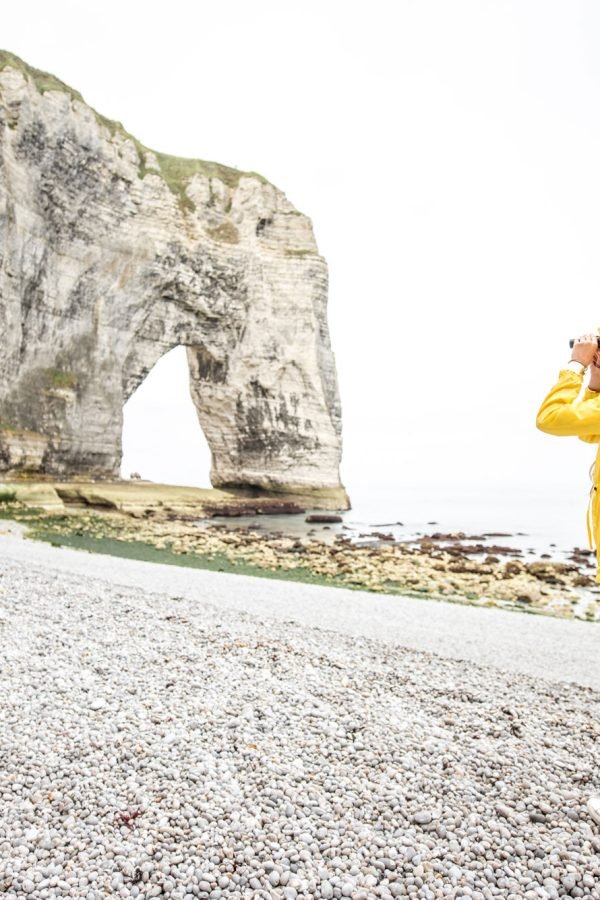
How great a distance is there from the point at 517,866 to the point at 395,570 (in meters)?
14.5

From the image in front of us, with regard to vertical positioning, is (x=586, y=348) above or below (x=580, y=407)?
above

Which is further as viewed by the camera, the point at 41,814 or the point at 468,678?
the point at 468,678

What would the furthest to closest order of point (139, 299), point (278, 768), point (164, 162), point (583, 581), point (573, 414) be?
point (164, 162) < point (139, 299) < point (583, 581) < point (278, 768) < point (573, 414)

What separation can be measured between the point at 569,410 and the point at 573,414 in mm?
34

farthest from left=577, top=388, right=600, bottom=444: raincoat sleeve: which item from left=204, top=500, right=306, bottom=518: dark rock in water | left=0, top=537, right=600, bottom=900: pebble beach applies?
left=204, top=500, right=306, bottom=518: dark rock in water

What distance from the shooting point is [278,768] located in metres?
3.60

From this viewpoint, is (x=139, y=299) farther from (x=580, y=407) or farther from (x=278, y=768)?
(x=580, y=407)

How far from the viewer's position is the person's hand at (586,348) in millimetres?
3439

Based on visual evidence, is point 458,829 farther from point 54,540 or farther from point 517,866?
point 54,540

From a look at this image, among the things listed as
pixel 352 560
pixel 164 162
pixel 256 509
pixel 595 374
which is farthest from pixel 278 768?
pixel 164 162

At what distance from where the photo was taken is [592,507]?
11.6 feet

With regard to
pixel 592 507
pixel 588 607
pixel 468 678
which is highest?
pixel 592 507

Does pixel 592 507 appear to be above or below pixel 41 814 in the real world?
above

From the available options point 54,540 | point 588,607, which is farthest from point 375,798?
point 54,540
